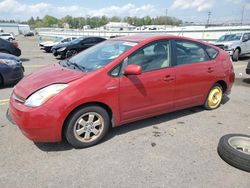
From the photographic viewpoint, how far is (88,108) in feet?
11.9

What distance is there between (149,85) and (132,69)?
52 centimetres

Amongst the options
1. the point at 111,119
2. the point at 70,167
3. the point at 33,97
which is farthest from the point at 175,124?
the point at 33,97

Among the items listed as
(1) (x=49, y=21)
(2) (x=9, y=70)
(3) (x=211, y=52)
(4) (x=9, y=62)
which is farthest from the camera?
(1) (x=49, y=21)

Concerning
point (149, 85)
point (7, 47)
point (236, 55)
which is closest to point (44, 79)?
point (149, 85)

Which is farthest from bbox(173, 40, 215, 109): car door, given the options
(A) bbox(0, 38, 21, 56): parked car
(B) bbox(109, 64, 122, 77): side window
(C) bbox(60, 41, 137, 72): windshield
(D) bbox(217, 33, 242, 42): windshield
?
(D) bbox(217, 33, 242, 42): windshield

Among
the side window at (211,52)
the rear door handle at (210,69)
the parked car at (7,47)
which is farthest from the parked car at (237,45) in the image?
the parked car at (7,47)

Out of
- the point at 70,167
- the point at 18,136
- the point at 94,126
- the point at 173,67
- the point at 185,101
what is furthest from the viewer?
the point at 185,101

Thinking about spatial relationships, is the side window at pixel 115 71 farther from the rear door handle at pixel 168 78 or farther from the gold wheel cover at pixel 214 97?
the gold wheel cover at pixel 214 97

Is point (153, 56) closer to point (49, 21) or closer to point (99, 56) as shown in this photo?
point (99, 56)

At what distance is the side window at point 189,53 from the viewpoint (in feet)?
15.0

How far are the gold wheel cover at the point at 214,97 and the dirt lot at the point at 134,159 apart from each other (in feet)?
2.15

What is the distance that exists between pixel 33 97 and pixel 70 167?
41.4 inches

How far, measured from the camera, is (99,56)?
430 centimetres

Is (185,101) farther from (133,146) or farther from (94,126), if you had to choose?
(94,126)
